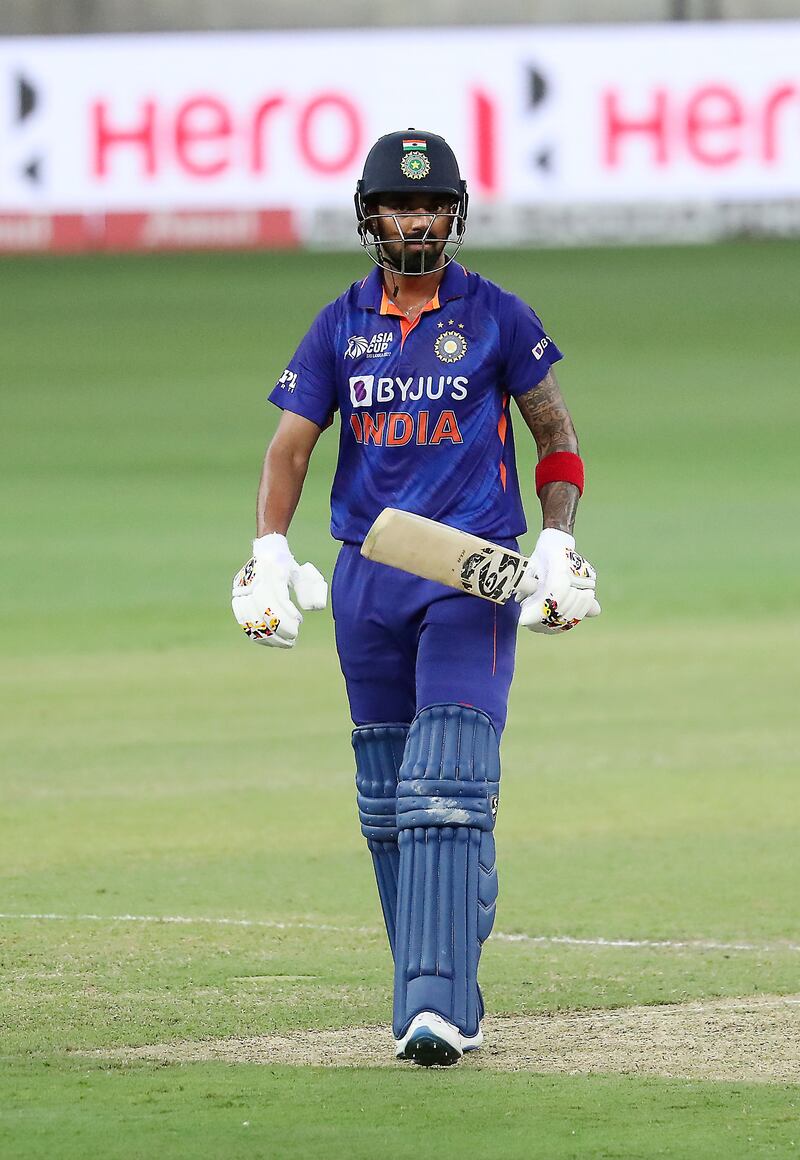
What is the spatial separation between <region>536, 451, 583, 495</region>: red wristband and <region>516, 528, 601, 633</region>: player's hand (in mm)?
242

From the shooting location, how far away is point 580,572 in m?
5.40

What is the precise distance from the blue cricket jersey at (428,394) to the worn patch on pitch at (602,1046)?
1.19 meters

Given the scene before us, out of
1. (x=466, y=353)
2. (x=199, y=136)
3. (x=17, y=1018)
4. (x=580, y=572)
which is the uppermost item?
(x=199, y=136)

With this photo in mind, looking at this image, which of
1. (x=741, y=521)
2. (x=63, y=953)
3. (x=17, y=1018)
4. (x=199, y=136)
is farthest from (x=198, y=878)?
(x=199, y=136)

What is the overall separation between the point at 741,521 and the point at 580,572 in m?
12.7

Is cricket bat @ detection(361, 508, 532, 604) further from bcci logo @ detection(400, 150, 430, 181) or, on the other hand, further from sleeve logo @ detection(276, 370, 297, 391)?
bcci logo @ detection(400, 150, 430, 181)

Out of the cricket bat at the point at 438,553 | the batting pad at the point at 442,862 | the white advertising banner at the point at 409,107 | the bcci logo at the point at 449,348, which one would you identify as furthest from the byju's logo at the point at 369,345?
the white advertising banner at the point at 409,107

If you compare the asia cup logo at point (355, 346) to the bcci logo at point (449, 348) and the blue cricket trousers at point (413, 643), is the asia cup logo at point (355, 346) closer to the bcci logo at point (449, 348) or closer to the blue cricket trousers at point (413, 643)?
the bcci logo at point (449, 348)

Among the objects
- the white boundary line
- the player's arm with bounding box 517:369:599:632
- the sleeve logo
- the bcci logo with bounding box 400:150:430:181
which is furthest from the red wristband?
the white boundary line

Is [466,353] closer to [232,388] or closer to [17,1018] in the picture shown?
[17,1018]

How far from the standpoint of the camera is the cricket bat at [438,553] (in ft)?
17.2

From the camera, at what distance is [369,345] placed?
5.54m

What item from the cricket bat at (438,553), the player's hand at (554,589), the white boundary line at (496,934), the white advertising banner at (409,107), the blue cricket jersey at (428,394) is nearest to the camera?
the cricket bat at (438,553)

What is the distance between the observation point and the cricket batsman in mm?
5270
